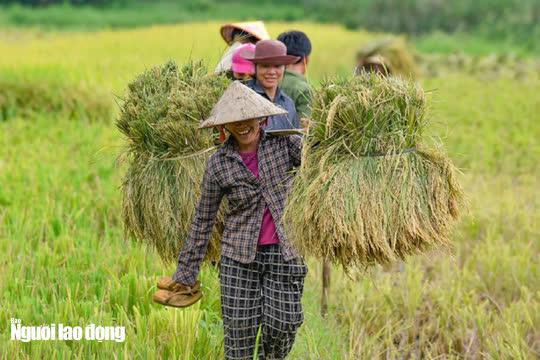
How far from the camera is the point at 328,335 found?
11.3ft

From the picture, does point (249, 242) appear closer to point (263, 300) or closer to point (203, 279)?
point (263, 300)

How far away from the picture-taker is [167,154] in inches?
111

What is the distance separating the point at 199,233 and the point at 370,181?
0.63 metres

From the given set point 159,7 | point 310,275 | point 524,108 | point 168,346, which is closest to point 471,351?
point 310,275

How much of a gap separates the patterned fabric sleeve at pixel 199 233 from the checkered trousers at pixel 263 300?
9 cm

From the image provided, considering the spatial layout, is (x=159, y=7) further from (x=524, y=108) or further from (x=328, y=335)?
(x=328, y=335)

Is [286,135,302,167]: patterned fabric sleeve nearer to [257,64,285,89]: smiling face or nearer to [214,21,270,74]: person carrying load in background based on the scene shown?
[257,64,285,89]: smiling face

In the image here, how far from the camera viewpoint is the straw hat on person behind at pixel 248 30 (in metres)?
3.66

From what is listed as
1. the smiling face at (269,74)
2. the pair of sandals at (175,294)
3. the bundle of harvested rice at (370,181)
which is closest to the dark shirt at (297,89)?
the smiling face at (269,74)

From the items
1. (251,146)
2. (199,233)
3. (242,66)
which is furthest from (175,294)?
(242,66)

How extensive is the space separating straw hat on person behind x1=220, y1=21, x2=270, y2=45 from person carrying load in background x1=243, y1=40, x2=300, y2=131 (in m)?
0.58

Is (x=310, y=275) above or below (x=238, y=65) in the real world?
below

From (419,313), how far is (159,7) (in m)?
27.5

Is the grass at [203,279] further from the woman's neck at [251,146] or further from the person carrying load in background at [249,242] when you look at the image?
the woman's neck at [251,146]
